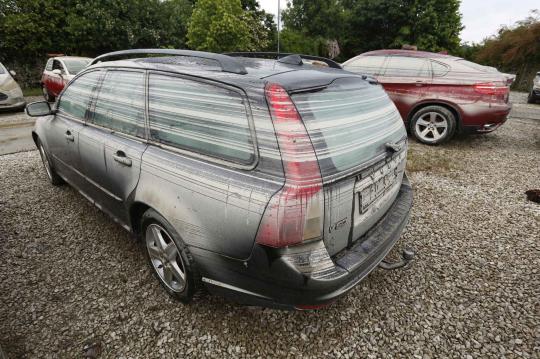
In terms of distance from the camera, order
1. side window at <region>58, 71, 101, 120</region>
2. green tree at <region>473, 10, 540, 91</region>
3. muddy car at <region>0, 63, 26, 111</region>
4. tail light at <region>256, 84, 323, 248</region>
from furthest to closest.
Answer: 1. green tree at <region>473, 10, 540, 91</region>
2. muddy car at <region>0, 63, 26, 111</region>
3. side window at <region>58, 71, 101, 120</region>
4. tail light at <region>256, 84, 323, 248</region>

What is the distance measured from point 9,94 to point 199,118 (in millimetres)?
10026

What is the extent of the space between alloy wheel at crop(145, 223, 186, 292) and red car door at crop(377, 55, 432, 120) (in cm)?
527

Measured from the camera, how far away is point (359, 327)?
6.51 feet

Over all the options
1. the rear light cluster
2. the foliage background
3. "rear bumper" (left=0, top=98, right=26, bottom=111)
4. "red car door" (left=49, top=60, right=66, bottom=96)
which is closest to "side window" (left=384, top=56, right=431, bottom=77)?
the rear light cluster

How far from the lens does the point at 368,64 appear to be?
6.36 metres

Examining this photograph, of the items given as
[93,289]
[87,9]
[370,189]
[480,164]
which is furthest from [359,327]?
[87,9]

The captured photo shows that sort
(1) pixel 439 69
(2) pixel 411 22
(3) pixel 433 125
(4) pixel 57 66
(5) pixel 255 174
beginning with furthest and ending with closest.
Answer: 1. (2) pixel 411 22
2. (4) pixel 57 66
3. (3) pixel 433 125
4. (1) pixel 439 69
5. (5) pixel 255 174

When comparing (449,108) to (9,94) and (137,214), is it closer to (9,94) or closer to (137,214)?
(137,214)

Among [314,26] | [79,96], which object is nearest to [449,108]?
[79,96]

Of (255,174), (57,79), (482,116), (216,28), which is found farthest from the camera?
(216,28)

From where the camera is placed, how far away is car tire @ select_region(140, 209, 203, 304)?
1.85 meters

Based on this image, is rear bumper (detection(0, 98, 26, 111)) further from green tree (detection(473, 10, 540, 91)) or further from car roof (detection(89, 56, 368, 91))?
green tree (detection(473, 10, 540, 91))

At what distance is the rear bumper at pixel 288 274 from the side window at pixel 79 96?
76.5 inches

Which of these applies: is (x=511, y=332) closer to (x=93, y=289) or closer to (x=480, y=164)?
→ (x=93, y=289)
